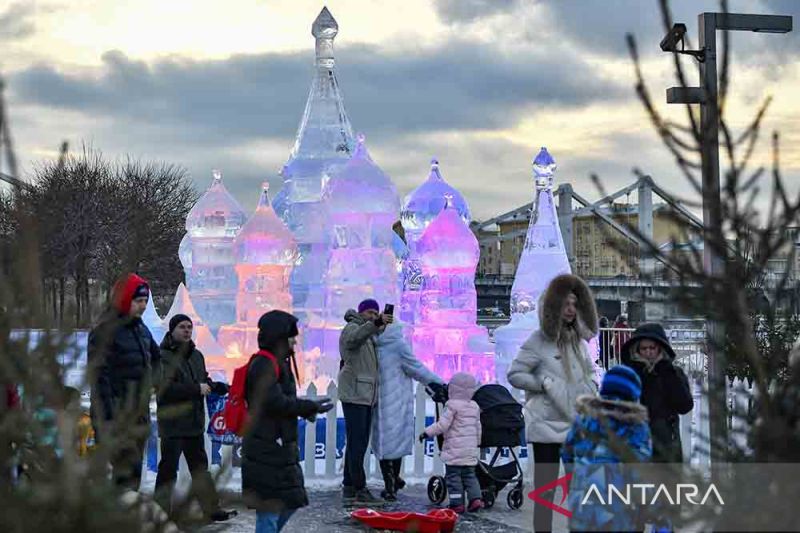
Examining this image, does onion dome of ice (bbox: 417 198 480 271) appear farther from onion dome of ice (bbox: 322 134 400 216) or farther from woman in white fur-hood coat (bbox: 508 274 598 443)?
woman in white fur-hood coat (bbox: 508 274 598 443)

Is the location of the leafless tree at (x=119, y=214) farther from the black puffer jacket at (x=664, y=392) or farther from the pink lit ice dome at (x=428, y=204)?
the black puffer jacket at (x=664, y=392)

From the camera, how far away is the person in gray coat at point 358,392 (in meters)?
9.12

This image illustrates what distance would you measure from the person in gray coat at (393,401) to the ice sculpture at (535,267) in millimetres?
5155

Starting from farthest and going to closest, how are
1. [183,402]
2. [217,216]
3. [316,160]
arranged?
1. [316,160]
2. [217,216]
3. [183,402]

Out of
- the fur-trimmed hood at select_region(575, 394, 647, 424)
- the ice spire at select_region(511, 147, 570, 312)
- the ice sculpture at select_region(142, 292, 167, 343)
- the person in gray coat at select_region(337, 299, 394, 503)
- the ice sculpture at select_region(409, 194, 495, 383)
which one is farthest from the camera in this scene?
the ice sculpture at select_region(142, 292, 167, 343)

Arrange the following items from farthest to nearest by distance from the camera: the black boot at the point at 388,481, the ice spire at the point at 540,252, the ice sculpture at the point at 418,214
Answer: the ice sculpture at the point at 418,214 → the ice spire at the point at 540,252 → the black boot at the point at 388,481

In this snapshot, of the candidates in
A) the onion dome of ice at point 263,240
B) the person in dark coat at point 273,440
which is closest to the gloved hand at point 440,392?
the person in dark coat at point 273,440

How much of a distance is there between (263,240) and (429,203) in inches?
104

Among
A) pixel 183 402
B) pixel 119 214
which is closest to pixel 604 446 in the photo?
pixel 183 402

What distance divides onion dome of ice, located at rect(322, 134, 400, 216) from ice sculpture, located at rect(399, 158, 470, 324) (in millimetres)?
1409

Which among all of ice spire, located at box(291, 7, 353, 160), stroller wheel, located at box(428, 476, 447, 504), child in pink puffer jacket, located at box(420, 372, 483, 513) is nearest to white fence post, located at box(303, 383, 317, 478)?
stroller wheel, located at box(428, 476, 447, 504)

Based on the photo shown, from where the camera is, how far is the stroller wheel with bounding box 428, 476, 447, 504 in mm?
9141

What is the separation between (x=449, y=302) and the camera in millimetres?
14516

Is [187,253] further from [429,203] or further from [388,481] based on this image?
[388,481]
